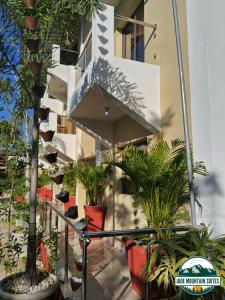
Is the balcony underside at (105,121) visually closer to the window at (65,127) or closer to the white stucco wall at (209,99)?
the white stucco wall at (209,99)

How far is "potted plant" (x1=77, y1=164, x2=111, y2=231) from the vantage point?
8.73 metres

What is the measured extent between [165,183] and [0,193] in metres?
2.81

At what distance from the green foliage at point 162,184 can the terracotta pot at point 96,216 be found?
14.9ft

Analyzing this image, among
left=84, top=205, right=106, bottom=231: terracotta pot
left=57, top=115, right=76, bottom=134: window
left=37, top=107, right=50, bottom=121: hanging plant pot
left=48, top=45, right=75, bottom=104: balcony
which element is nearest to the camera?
left=37, top=107, right=50, bottom=121: hanging plant pot

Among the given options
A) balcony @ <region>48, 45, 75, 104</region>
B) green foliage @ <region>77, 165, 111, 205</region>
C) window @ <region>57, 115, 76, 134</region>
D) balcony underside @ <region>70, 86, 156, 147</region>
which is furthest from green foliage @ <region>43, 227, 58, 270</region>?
window @ <region>57, 115, 76, 134</region>

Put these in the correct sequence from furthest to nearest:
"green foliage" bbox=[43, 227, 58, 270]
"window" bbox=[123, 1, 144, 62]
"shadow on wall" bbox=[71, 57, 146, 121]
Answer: "window" bbox=[123, 1, 144, 62], "shadow on wall" bbox=[71, 57, 146, 121], "green foliage" bbox=[43, 227, 58, 270]

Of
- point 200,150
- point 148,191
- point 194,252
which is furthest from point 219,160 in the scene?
point 194,252

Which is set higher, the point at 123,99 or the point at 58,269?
the point at 123,99

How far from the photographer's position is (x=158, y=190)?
4.28 meters

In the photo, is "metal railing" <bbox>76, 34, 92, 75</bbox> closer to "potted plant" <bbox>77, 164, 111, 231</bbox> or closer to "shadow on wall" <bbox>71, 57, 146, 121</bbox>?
"shadow on wall" <bbox>71, 57, 146, 121</bbox>

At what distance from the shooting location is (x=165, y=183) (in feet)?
14.0

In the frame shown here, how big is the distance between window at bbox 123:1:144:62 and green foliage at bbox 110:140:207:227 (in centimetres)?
376

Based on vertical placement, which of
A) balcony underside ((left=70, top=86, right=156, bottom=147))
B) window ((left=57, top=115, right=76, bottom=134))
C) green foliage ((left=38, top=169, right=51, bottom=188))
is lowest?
green foliage ((left=38, top=169, right=51, bottom=188))

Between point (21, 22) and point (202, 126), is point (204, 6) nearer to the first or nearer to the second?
point (202, 126)
